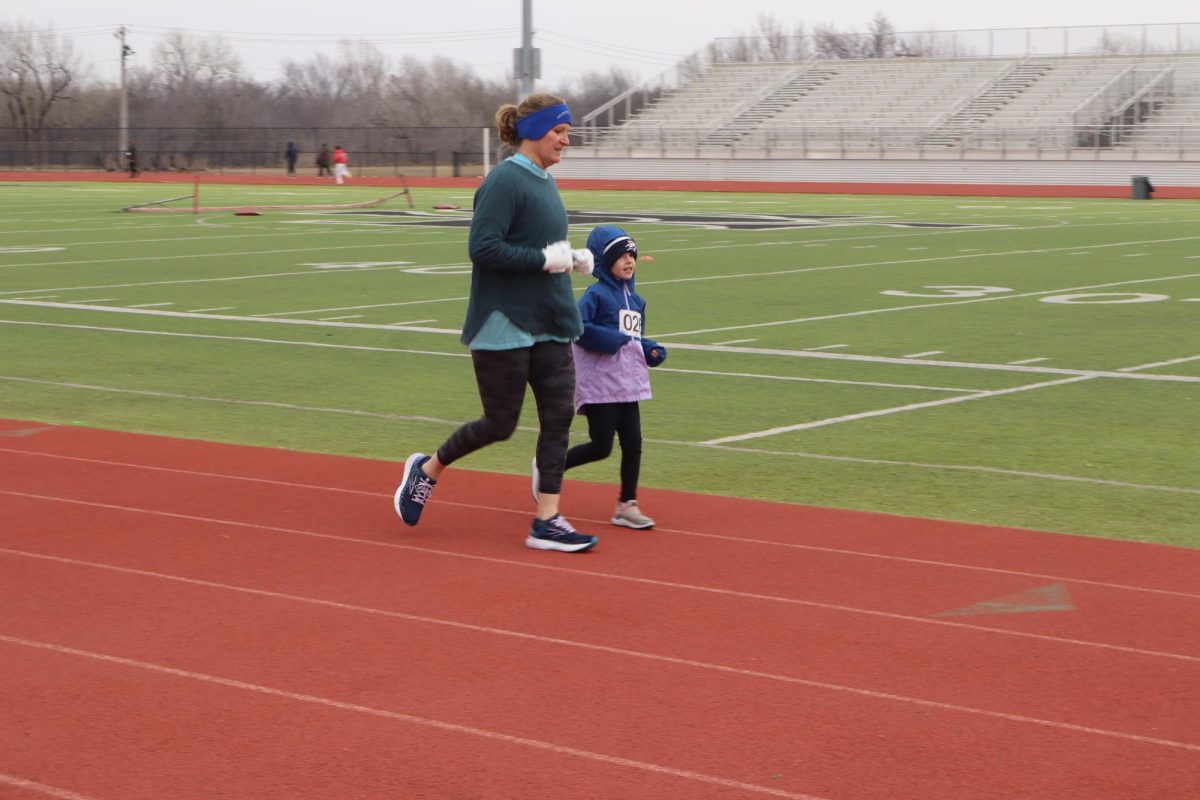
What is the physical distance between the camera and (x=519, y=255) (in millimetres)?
6746

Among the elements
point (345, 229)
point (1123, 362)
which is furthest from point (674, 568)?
point (345, 229)

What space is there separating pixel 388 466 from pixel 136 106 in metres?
121

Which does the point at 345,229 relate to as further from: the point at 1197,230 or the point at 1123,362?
the point at 1123,362

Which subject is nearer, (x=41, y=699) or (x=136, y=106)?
(x=41, y=699)

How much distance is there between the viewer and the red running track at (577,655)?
449 centimetres

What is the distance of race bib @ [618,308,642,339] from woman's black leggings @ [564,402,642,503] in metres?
0.32

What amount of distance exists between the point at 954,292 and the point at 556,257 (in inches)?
505

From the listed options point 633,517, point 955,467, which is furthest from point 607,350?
point 955,467

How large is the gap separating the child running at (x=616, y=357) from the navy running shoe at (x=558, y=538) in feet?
1.63

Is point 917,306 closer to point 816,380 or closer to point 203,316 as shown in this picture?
point 816,380

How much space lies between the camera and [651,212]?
126ft

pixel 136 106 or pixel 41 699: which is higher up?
pixel 136 106

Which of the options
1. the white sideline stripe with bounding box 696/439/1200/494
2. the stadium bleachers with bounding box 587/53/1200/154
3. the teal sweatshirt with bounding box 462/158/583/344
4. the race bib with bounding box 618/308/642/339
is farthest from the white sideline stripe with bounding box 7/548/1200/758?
the stadium bleachers with bounding box 587/53/1200/154

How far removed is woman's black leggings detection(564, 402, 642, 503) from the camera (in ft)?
24.4
